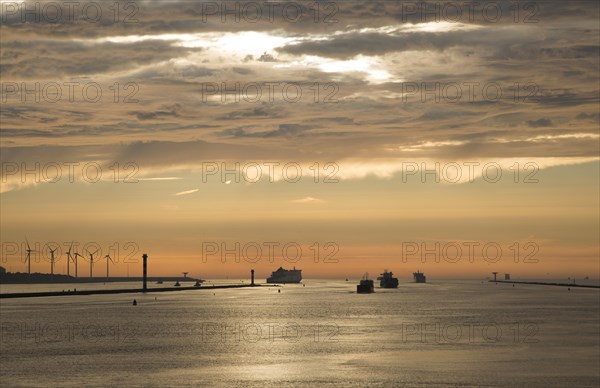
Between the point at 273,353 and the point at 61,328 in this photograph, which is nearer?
the point at 273,353

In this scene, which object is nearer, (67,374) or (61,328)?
(67,374)

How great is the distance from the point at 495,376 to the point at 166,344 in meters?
37.3

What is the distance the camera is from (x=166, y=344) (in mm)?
81375

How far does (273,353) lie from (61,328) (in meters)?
42.4

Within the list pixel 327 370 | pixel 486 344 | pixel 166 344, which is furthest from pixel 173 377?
pixel 486 344

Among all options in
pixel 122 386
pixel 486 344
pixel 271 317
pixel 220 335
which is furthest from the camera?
pixel 271 317

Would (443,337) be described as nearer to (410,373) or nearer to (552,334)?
(552,334)

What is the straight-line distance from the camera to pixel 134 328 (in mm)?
104562

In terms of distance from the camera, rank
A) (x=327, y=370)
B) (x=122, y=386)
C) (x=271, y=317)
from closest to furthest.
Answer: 1. (x=122, y=386)
2. (x=327, y=370)
3. (x=271, y=317)

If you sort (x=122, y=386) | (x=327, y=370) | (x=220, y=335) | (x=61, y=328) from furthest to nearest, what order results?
(x=61, y=328)
(x=220, y=335)
(x=327, y=370)
(x=122, y=386)

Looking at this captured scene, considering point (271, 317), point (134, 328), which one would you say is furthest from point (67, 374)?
point (271, 317)

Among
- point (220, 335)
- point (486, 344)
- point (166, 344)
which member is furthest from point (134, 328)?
point (486, 344)

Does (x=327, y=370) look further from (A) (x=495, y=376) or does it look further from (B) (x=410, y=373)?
(A) (x=495, y=376)

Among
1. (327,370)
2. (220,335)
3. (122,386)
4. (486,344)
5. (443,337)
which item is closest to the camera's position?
(122,386)
